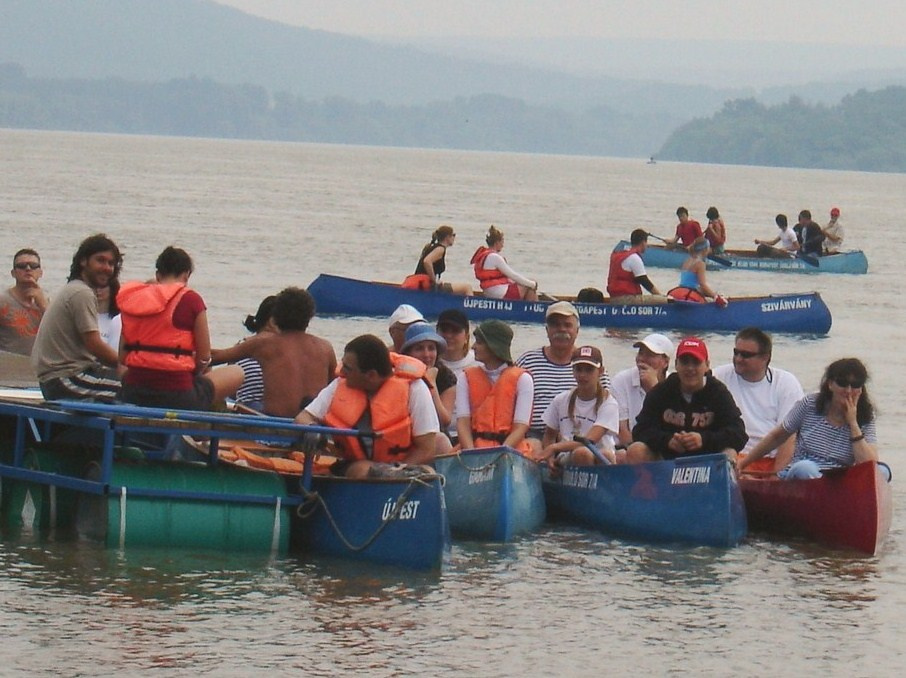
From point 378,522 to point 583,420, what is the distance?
2463 mm

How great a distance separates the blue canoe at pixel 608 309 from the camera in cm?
2867

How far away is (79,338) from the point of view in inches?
483

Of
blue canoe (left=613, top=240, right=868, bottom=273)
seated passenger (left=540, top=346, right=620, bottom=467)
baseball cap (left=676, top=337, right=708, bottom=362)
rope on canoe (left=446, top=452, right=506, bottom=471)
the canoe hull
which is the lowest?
the canoe hull

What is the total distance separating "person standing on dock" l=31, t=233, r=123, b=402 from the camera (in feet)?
39.8

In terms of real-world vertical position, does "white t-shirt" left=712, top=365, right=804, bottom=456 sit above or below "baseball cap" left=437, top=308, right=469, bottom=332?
below

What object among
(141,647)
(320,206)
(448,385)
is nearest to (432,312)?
(448,385)

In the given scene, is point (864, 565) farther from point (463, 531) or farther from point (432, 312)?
point (432, 312)

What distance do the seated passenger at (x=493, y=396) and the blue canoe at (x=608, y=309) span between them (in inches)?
567

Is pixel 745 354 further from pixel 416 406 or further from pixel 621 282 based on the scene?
pixel 621 282

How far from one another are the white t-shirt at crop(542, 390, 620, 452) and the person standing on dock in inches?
133

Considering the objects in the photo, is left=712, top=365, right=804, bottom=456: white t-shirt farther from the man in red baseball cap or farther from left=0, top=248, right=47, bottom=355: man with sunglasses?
left=0, top=248, right=47, bottom=355: man with sunglasses

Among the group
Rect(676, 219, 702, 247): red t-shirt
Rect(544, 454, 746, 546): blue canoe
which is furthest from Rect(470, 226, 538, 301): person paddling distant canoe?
Rect(544, 454, 746, 546): blue canoe

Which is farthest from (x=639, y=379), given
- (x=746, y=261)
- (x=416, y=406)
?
(x=746, y=261)

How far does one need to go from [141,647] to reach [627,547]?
14.8 ft
